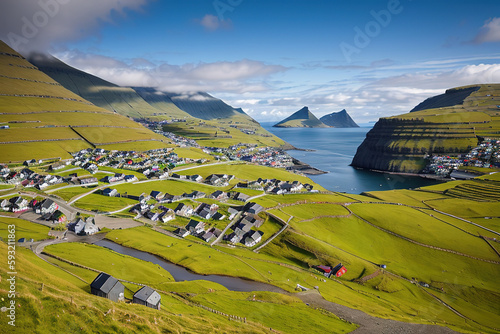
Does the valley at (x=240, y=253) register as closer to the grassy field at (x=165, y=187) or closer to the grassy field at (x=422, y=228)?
the grassy field at (x=422, y=228)

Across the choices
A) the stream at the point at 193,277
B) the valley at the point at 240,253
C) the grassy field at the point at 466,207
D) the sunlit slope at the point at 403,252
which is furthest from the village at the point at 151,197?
the grassy field at the point at 466,207

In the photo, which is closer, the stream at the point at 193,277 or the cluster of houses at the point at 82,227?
the stream at the point at 193,277

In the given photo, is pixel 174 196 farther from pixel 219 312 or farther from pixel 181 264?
pixel 219 312

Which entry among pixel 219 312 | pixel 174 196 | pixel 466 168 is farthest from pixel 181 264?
pixel 466 168

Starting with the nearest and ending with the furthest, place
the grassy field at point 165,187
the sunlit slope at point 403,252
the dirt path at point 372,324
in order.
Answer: the dirt path at point 372,324
the sunlit slope at point 403,252
the grassy field at point 165,187

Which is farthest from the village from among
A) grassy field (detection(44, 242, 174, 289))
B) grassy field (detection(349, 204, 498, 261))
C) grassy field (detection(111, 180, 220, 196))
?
grassy field (detection(349, 204, 498, 261))

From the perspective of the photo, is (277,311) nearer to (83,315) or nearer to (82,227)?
(83,315)

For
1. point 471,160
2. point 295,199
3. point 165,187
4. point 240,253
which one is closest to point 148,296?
point 240,253
